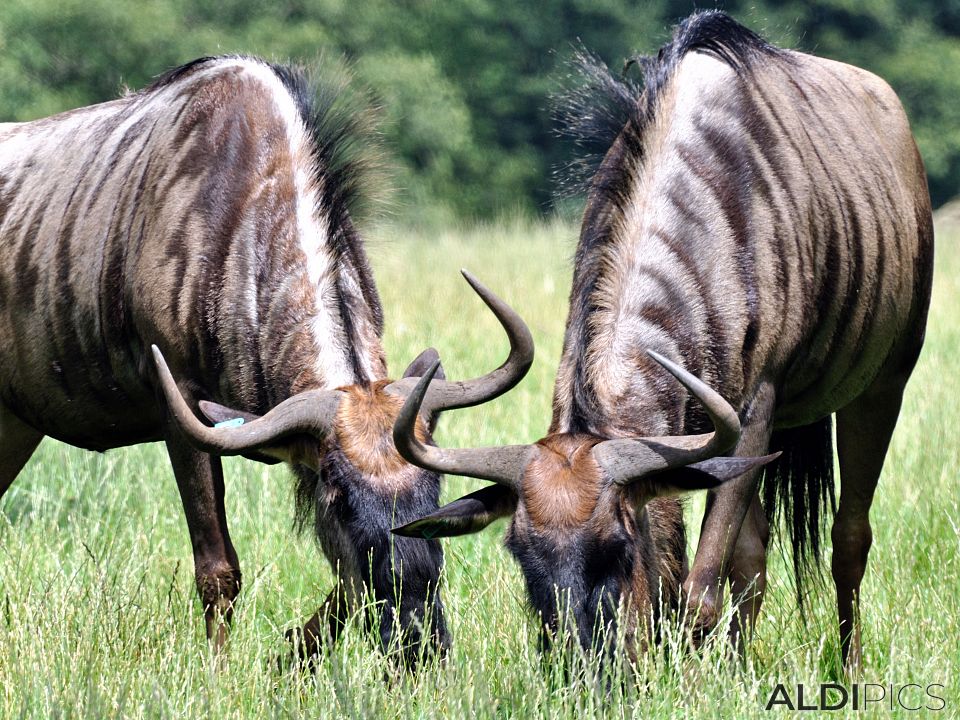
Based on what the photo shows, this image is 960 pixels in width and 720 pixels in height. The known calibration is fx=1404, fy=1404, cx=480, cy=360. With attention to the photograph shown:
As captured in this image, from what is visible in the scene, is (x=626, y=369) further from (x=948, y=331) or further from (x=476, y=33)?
(x=476, y=33)

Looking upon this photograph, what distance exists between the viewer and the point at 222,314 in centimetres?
471

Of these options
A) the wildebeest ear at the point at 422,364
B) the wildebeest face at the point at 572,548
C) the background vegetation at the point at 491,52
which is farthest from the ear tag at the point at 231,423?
the background vegetation at the point at 491,52

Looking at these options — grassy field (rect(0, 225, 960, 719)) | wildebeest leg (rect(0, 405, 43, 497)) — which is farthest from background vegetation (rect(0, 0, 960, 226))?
wildebeest leg (rect(0, 405, 43, 497))

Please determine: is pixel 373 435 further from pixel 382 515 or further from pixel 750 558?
pixel 750 558

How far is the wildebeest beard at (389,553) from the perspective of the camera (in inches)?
157

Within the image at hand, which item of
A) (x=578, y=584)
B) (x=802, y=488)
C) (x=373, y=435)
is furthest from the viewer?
(x=802, y=488)

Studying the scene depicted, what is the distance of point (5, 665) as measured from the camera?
4012 mm

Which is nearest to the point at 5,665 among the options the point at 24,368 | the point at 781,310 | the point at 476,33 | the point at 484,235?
the point at 24,368

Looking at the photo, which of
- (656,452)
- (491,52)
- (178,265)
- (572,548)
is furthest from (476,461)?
(491,52)

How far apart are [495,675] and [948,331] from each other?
9.04 m

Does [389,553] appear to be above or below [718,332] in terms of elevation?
below

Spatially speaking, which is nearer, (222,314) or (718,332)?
(718,332)

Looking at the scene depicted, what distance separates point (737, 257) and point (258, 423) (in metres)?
1.58

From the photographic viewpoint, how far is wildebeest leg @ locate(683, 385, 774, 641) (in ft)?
14.0
